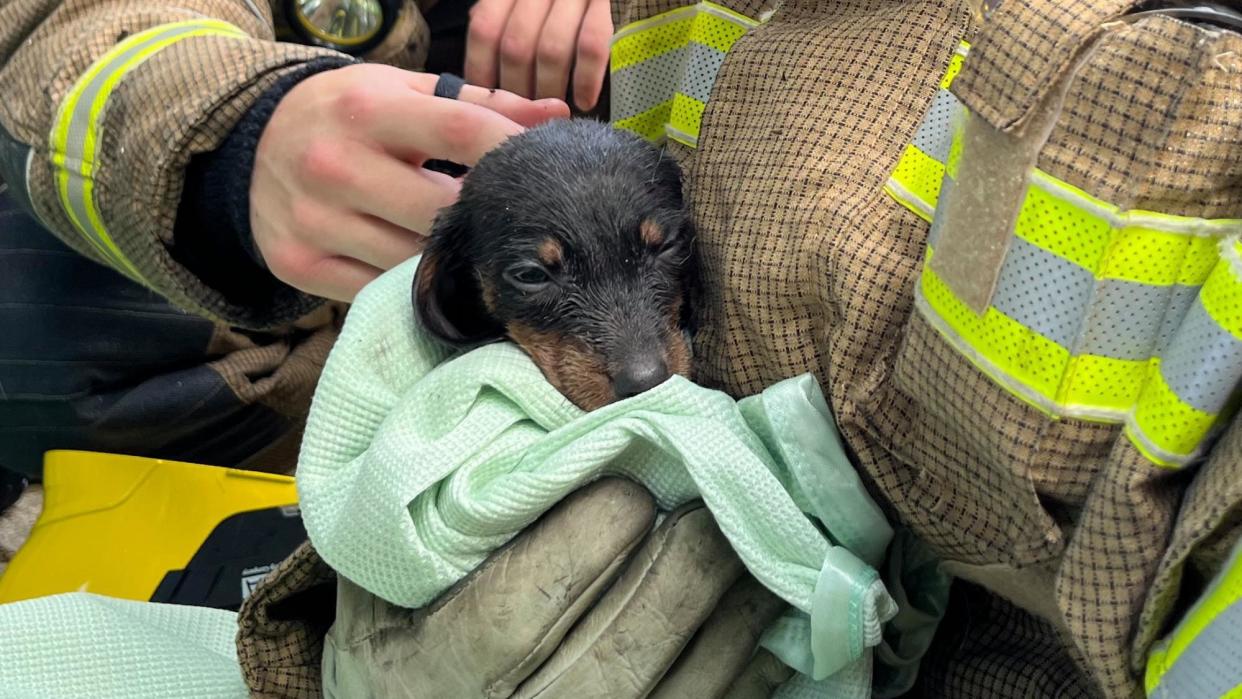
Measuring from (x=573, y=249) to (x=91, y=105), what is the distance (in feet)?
2.40

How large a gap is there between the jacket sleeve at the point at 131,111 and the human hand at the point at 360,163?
0.26 ft

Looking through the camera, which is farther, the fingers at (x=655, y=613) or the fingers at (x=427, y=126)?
the fingers at (x=427, y=126)

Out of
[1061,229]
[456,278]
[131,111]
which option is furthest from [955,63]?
[131,111]

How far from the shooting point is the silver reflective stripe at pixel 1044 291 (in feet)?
2.07

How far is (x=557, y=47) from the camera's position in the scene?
161 centimetres

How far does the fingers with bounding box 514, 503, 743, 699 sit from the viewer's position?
839 mm

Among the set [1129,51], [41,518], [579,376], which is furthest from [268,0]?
[1129,51]

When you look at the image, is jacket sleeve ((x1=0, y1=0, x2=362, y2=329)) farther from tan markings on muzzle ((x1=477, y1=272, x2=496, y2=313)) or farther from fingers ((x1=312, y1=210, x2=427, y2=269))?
tan markings on muzzle ((x1=477, y1=272, x2=496, y2=313))

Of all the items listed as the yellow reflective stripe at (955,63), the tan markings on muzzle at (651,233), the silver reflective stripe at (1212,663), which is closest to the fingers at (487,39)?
the tan markings on muzzle at (651,233)

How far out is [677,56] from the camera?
3.66 feet

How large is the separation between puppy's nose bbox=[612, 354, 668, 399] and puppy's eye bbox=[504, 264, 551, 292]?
0.16m

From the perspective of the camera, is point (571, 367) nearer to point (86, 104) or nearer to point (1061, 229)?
point (1061, 229)

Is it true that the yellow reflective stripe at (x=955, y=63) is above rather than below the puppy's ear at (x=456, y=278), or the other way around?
above

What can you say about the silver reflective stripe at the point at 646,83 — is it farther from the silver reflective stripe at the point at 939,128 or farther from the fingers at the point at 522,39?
the fingers at the point at 522,39
